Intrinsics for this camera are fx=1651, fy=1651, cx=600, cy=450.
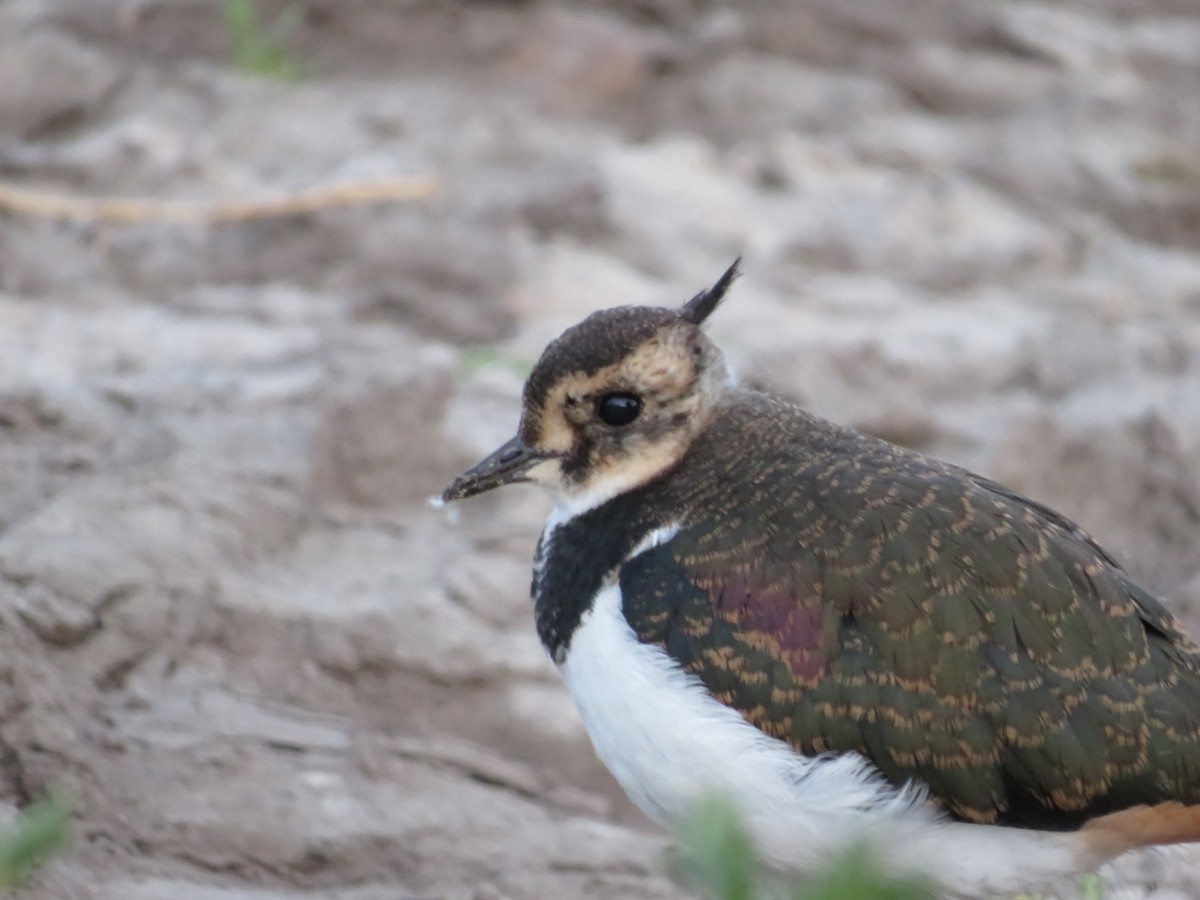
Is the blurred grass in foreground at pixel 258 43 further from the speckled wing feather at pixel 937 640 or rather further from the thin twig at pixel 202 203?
the speckled wing feather at pixel 937 640

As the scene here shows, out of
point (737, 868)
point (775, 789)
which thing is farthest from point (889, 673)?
point (737, 868)

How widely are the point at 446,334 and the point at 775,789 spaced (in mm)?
2939

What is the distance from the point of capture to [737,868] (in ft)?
5.92

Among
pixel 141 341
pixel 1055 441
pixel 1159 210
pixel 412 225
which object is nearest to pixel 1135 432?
pixel 1055 441

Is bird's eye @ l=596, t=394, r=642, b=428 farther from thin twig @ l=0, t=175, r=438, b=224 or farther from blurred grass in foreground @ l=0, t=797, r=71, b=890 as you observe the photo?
thin twig @ l=0, t=175, r=438, b=224

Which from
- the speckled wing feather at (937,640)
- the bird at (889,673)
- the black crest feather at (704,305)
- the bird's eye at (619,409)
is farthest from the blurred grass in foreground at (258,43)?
the speckled wing feather at (937,640)

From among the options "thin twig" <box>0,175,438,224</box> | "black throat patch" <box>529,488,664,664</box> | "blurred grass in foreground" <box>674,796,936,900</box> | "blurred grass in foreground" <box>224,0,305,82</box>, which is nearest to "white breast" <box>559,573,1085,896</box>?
"black throat patch" <box>529,488,664,664</box>

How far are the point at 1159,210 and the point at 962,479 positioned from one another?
13.2 feet

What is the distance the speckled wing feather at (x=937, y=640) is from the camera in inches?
127

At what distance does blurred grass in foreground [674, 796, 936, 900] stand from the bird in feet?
3.98

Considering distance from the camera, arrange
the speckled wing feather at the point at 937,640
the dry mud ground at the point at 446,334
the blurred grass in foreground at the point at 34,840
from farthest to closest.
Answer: the dry mud ground at the point at 446,334 < the speckled wing feather at the point at 937,640 < the blurred grass in foreground at the point at 34,840

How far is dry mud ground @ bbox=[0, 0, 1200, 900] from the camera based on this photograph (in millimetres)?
3908

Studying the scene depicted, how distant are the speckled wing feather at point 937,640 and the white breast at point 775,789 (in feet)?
0.14

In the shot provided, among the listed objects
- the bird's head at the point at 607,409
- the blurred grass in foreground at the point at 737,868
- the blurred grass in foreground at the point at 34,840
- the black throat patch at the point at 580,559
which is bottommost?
the black throat patch at the point at 580,559
